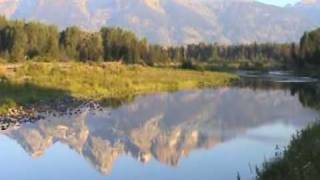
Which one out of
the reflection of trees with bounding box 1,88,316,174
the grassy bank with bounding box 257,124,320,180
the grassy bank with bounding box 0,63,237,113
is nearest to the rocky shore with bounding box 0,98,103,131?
the reflection of trees with bounding box 1,88,316,174

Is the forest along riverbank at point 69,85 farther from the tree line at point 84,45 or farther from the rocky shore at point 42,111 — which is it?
the tree line at point 84,45

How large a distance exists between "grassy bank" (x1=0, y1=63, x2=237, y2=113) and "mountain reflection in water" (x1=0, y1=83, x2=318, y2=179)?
5624mm

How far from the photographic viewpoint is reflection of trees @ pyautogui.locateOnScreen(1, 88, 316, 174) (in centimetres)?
2850

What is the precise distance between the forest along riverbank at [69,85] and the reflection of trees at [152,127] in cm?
349

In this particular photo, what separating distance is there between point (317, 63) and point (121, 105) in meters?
83.6

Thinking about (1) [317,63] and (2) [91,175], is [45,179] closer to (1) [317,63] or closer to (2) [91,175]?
(2) [91,175]

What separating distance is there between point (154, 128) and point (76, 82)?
92.1 ft

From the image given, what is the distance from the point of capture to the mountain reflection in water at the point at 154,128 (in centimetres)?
2828

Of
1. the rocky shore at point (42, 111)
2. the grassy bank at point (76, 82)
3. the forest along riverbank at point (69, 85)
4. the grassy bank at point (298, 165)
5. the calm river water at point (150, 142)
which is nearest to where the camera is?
the grassy bank at point (298, 165)

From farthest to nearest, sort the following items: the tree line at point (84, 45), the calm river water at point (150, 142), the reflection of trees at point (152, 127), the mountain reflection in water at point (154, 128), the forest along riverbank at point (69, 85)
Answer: the tree line at point (84, 45) → the forest along riverbank at point (69, 85) → the reflection of trees at point (152, 127) → the mountain reflection in water at point (154, 128) → the calm river water at point (150, 142)

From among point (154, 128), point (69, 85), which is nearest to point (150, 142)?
point (154, 128)

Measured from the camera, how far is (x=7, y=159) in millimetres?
25750

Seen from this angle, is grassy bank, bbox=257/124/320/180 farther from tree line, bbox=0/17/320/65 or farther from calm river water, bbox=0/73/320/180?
tree line, bbox=0/17/320/65

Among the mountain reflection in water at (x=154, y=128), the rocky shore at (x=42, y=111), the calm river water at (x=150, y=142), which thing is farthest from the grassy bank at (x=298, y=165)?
the rocky shore at (x=42, y=111)
